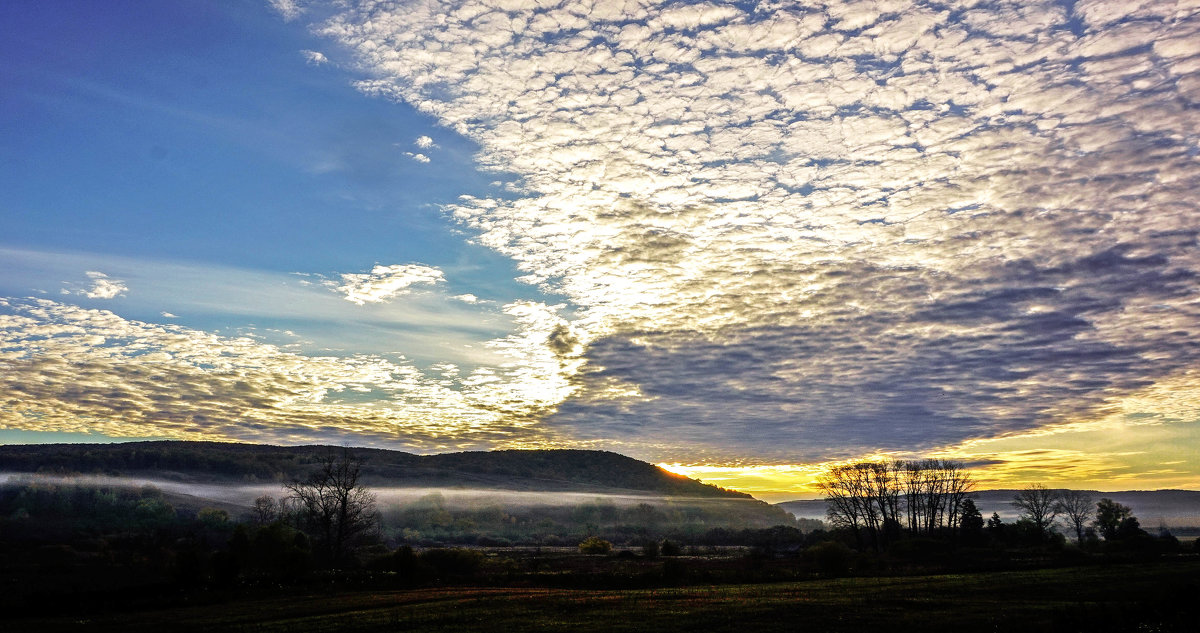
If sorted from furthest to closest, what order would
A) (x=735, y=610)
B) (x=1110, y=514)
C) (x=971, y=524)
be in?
(x=1110, y=514)
(x=971, y=524)
(x=735, y=610)

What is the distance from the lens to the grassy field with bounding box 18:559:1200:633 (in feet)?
118

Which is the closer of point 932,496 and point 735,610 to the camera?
point 735,610

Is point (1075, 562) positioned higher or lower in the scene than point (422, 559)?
higher

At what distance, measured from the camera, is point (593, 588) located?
65.1 metres

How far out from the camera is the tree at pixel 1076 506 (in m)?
160

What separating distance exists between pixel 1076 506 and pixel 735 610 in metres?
166

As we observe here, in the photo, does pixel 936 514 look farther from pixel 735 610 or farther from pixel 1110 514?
pixel 735 610

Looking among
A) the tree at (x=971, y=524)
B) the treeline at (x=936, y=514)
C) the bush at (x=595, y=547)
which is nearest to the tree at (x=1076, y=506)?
the treeline at (x=936, y=514)

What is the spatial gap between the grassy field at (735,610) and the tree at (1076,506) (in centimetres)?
11659

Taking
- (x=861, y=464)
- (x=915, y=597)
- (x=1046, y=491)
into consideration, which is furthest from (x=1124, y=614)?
(x=1046, y=491)

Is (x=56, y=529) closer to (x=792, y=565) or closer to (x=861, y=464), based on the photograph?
(x=792, y=565)

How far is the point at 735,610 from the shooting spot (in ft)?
143

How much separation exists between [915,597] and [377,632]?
119ft

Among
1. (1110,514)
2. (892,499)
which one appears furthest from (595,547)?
(1110,514)
